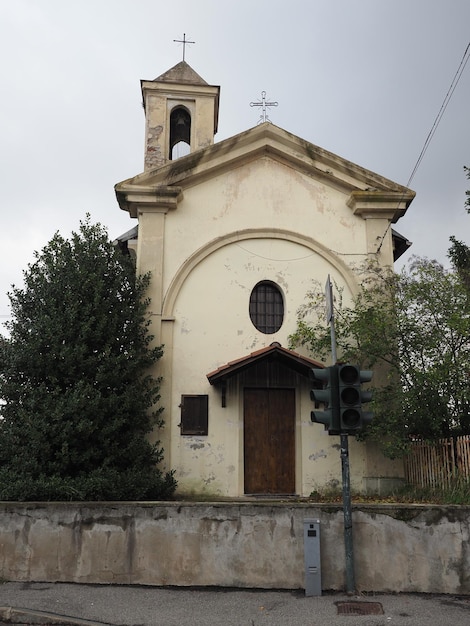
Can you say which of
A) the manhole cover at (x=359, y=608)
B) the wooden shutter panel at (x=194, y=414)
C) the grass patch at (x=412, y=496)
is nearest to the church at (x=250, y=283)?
the wooden shutter panel at (x=194, y=414)

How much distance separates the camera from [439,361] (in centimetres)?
1106

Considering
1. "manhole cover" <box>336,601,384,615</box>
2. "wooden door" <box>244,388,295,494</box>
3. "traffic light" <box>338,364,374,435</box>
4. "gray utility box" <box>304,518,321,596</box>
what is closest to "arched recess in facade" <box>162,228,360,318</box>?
"wooden door" <box>244,388,295,494</box>

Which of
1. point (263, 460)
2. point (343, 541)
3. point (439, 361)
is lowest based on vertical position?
point (343, 541)

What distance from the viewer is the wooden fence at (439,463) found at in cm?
1002

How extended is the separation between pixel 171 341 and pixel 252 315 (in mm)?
1983

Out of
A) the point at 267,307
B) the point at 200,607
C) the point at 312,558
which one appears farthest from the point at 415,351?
the point at 200,607

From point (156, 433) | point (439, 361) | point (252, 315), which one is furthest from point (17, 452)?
point (439, 361)

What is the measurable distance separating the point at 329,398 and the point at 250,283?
625 cm

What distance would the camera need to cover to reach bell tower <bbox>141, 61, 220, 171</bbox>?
1873 centimetres

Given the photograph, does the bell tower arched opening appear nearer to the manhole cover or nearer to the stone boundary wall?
the stone boundary wall

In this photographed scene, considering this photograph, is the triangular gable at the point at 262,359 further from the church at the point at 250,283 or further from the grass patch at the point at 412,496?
the grass patch at the point at 412,496

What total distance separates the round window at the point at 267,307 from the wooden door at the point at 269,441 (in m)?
1.52

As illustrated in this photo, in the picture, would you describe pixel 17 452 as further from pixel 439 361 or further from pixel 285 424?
pixel 439 361

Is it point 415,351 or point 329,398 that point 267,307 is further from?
point 329,398
